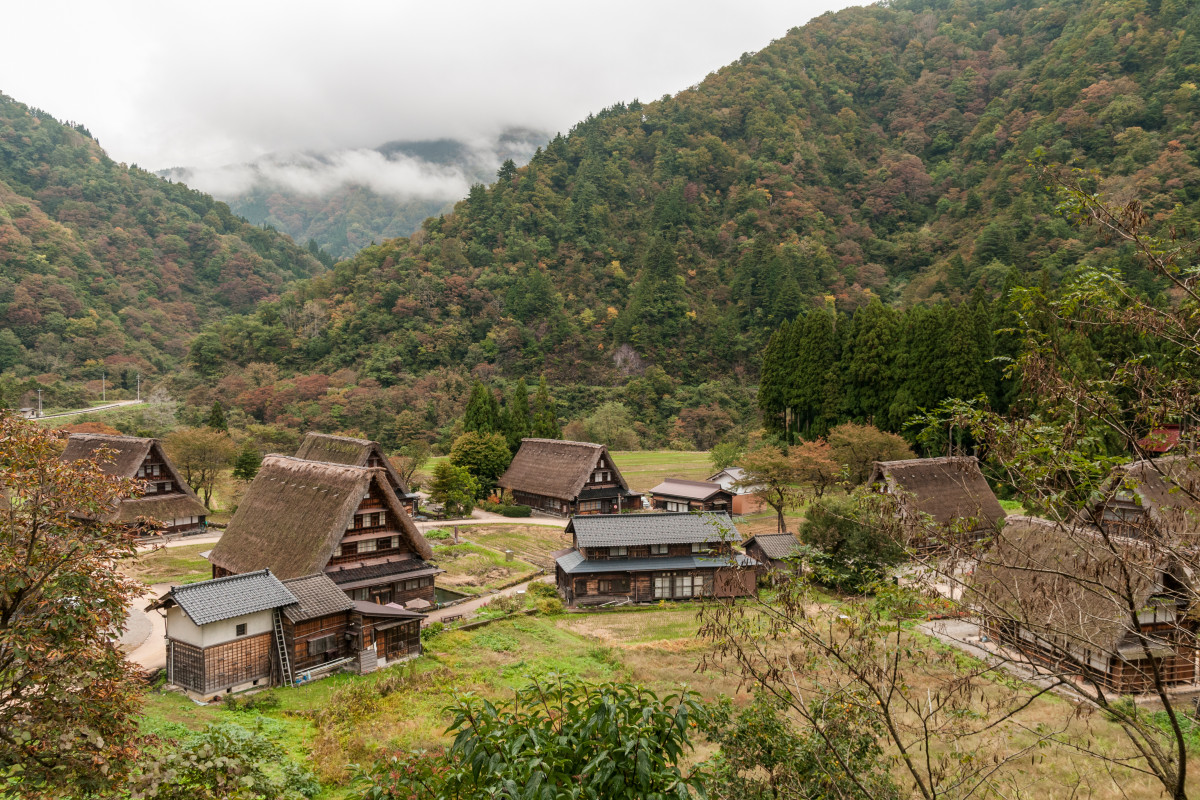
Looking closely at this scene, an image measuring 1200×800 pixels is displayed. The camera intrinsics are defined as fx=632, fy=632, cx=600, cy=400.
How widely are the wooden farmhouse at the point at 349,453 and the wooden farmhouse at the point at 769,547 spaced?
56.9 feet

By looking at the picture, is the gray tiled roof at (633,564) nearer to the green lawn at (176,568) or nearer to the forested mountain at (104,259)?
the green lawn at (176,568)

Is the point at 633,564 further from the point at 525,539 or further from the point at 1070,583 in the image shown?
the point at 1070,583

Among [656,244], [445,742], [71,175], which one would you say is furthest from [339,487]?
[71,175]

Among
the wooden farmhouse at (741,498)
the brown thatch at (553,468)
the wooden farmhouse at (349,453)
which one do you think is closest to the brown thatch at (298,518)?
the wooden farmhouse at (349,453)

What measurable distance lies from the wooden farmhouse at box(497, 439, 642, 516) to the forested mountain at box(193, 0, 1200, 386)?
85.6ft

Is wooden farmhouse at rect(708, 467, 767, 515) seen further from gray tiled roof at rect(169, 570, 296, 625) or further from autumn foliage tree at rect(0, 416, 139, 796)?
autumn foliage tree at rect(0, 416, 139, 796)

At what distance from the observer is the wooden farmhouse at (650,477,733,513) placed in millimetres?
38719

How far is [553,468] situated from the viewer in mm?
42125

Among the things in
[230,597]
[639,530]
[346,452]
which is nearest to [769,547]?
[639,530]

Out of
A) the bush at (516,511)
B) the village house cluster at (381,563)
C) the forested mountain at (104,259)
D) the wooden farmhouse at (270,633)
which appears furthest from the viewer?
the forested mountain at (104,259)

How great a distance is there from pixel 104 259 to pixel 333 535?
85395mm

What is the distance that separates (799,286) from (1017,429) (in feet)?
227

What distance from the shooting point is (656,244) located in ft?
246

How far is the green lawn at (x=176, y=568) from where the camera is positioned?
87.2 ft
